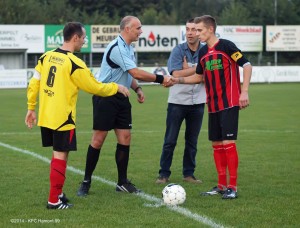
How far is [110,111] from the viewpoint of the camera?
27.2 feet

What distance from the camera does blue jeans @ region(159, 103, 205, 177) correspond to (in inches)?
372

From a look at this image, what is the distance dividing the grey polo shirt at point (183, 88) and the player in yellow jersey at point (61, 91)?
1.91m

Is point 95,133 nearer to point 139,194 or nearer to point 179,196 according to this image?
point 139,194

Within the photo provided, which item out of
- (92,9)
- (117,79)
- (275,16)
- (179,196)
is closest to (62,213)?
(179,196)

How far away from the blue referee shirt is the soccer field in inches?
55.0

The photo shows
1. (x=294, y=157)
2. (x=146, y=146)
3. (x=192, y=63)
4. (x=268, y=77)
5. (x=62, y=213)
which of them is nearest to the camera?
(x=62, y=213)

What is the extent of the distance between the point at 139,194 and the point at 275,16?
6288 cm

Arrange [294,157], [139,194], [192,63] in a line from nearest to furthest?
[139,194] → [192,63] → [294,157]

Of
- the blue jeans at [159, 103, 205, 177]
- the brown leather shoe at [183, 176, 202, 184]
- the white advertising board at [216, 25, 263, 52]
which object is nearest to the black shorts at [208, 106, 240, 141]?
the brown leather shoe at [183, 176, 202, 184]

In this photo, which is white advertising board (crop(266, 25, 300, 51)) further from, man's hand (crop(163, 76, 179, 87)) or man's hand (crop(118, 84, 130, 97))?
man's hand (crop(118, 84, 130, 97))

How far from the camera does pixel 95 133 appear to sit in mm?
8430

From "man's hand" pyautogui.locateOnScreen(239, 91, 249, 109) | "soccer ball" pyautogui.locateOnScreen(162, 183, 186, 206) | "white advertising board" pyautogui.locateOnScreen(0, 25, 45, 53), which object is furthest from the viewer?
"white advertising board" pyautogui.locateOnScreen(0, 25, 45, 53)

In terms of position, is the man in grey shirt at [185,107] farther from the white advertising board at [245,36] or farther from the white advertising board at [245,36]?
the white advertising board at [245,36]

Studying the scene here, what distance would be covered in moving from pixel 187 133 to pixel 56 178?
286 centimetres
